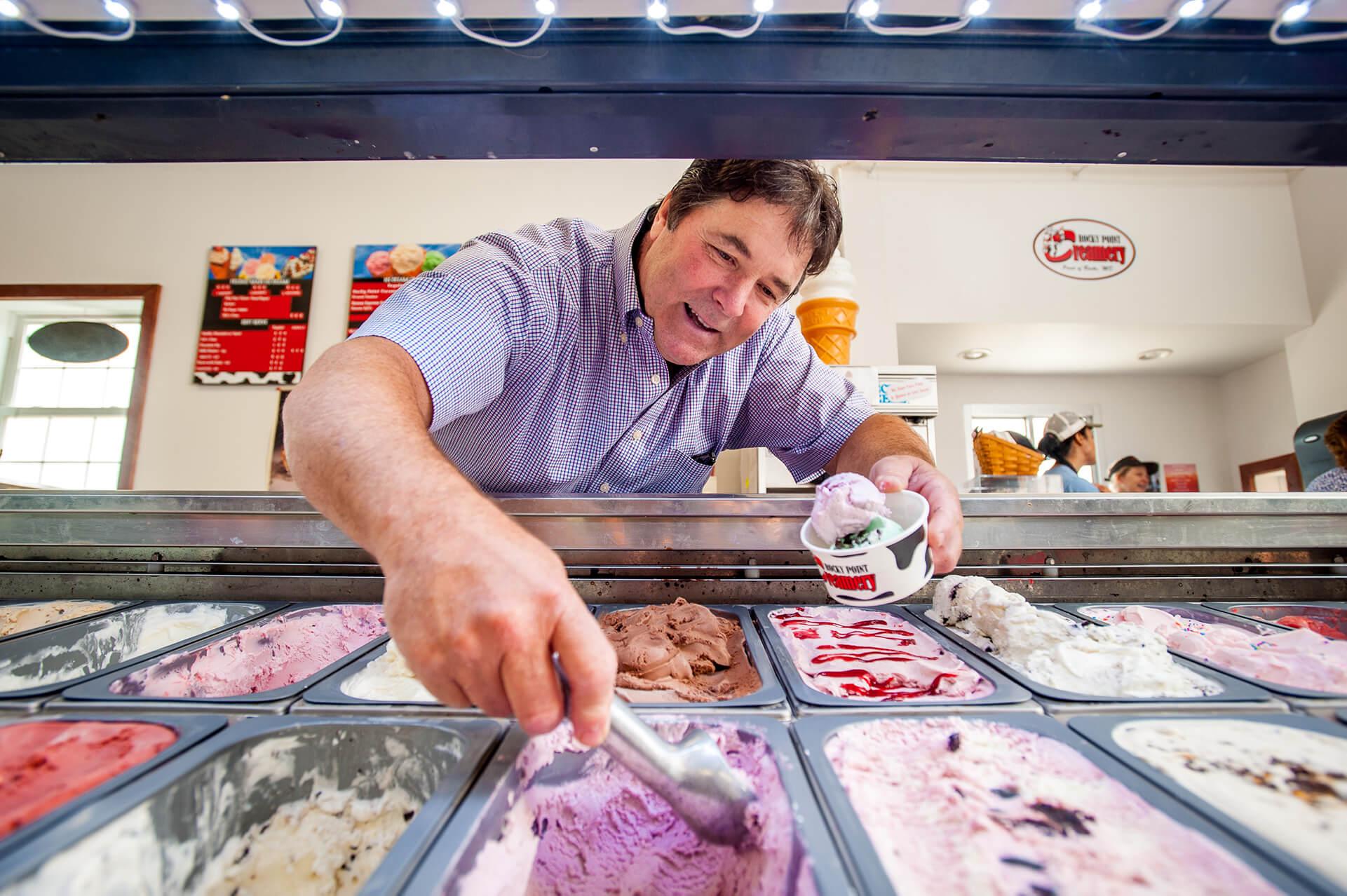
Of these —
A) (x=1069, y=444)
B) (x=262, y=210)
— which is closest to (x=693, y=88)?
(x=1069, y=444)

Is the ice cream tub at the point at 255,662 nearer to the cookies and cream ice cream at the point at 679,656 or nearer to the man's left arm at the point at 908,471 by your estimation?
the cookies and cream ice cream at the point at 679,656

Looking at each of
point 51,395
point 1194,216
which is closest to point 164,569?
point 51,395

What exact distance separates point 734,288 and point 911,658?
2.76ft

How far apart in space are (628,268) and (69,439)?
209 inches

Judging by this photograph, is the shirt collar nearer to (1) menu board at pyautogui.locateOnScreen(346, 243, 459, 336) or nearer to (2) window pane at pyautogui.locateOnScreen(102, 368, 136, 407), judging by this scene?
(1) menu board at pyautogui.locateOnScreen(346, 243, 459, 336)

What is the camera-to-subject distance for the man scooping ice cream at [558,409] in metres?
0.58

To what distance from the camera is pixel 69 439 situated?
4320 mm

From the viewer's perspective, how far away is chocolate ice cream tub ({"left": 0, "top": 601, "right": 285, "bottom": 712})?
104cm

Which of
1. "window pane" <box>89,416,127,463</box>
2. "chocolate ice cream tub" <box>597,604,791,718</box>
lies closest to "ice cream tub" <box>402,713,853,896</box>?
"chocolate ice cream tub" <box>597,604,791,718</box>

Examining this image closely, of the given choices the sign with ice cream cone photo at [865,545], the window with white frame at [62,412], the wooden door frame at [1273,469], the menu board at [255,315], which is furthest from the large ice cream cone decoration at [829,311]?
the window with white frame at [62,412]

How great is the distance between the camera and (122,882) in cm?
60

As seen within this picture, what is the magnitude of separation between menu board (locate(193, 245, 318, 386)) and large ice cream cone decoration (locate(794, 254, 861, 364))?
3.38 metres

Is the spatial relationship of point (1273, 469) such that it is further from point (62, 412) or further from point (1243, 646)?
point (62, 412)

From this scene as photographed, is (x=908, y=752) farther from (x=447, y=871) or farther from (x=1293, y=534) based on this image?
(x=1293, y=534)
